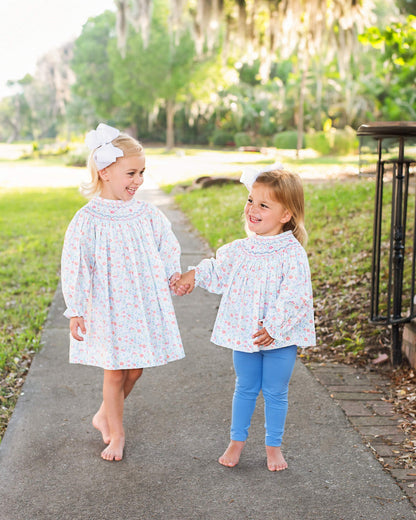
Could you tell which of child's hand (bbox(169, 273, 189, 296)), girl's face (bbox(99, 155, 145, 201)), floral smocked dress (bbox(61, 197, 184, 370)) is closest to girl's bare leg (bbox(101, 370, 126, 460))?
floral smocked dress (bbox(61, 197, 184, 370))

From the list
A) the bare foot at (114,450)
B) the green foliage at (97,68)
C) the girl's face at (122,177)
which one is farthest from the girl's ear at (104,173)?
the green foliage at (97,68)

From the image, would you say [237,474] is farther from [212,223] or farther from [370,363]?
[212,223]

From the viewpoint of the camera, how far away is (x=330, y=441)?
10.2 ft

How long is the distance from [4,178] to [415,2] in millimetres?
15167

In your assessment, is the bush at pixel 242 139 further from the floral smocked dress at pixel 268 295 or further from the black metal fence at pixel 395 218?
the floral smocked dress at pixel 268 295

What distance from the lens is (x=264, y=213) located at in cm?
278

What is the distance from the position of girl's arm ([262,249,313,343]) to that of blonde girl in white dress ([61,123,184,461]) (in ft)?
1.79

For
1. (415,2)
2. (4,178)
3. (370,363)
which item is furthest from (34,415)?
(4,178)

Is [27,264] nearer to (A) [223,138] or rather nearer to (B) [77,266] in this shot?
(B) [77,266]

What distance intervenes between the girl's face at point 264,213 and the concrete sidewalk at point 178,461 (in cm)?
114

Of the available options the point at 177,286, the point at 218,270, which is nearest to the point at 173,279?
the point at 177,286

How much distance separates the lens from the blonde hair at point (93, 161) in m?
2.89

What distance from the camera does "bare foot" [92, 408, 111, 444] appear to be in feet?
10.1

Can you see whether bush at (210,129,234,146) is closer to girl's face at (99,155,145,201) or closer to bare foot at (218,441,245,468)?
girl's face at (99,155,145,201)
